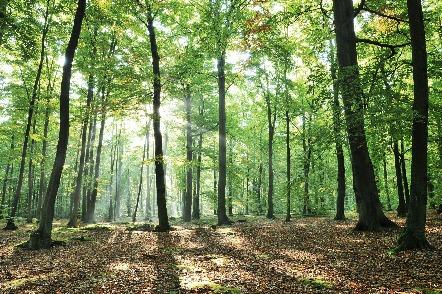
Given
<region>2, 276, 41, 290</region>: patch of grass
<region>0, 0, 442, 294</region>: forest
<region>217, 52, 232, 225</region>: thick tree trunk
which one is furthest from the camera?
<region>217, 52, 232, 225</region>: thick tree trunk

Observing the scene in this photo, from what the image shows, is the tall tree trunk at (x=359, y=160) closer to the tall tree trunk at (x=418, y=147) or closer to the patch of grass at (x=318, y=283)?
the tall tree trunk at (x=418, y=147)

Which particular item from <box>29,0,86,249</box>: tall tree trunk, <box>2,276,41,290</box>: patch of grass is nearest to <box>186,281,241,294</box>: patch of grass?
<box>2,276,41,290</box>: patch of grass

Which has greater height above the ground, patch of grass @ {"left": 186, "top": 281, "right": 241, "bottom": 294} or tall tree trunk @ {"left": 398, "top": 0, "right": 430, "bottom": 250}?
tall tree trunk @ {"left": 398, "top": 0, "right": 430, "bottom": 250}

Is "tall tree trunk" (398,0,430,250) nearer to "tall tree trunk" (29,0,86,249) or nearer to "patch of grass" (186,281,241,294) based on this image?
"patch of grass" (186,281,241,294)

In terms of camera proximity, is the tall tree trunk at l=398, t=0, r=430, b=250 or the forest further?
the tall tree trunk at l=398, t=0, r=430, b=250

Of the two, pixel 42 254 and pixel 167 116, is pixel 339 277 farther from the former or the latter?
pixel 167 116

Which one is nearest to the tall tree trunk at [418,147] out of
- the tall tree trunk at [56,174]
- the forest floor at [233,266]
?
the forest floor at [233,266]

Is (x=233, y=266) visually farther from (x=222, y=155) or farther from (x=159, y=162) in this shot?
(x=222, y=155)

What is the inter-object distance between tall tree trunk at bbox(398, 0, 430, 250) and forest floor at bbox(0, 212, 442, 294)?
0.58 m

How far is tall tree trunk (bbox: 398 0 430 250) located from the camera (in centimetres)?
978

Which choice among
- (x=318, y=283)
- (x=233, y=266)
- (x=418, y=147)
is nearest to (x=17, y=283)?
(x=233, y=266)

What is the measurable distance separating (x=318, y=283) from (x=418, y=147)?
4.98m

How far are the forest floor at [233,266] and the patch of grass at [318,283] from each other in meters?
0.02

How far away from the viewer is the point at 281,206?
173 ft
